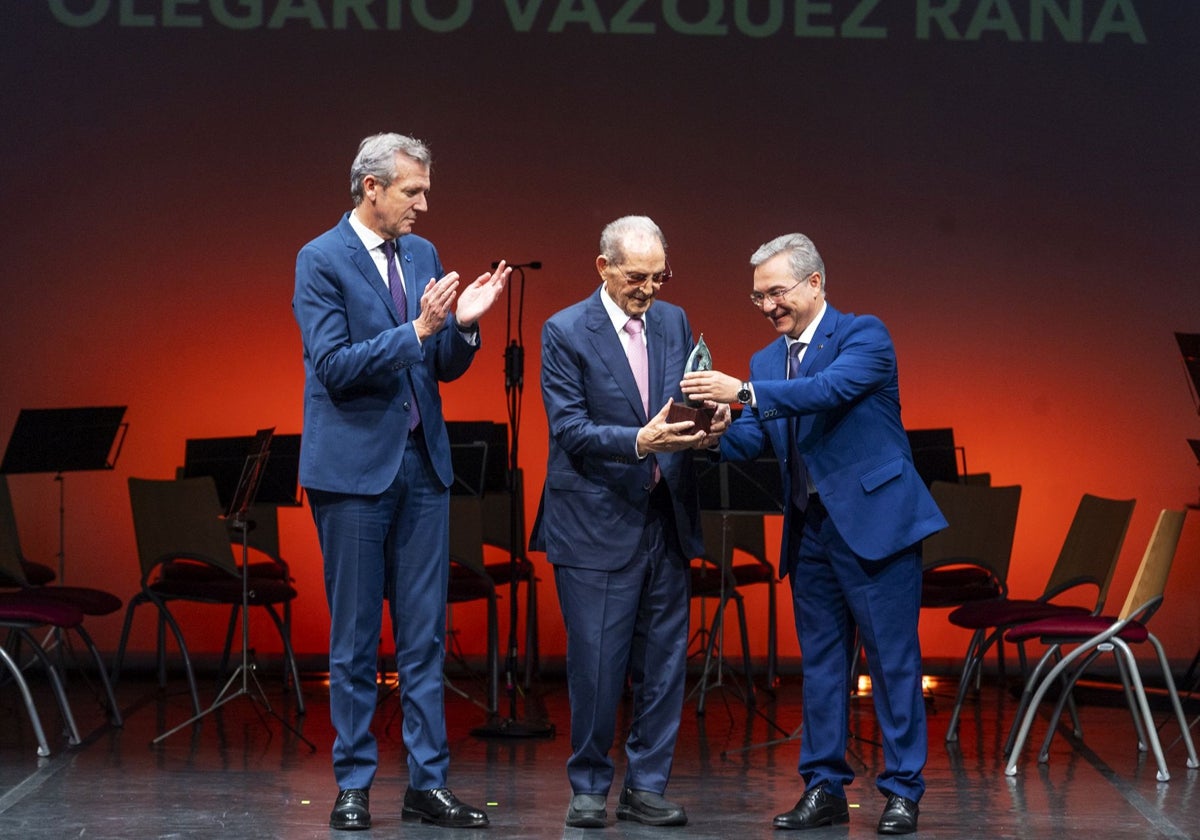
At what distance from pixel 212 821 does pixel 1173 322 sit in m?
5.23

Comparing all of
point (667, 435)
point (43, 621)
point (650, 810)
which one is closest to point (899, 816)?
point (650, 810)

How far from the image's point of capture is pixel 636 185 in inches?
303

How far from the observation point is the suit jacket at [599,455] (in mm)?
4180

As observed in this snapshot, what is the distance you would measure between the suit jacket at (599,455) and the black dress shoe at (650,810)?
2.08ft

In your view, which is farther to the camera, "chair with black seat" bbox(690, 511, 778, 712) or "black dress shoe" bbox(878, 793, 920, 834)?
"chair with black seat" bbox(690, 511, 778, 712)

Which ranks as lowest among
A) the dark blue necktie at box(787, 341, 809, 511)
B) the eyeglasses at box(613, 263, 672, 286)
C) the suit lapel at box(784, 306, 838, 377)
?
the dark blue necktie at box(787, 341, 809, 511)

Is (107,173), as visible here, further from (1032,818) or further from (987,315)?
(1032,818)

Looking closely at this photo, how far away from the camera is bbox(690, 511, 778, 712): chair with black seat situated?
676cm

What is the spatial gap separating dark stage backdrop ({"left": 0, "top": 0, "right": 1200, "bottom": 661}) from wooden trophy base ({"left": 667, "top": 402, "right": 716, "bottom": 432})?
375cm

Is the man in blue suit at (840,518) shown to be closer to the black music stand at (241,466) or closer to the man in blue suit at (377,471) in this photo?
the man in blue suit at (377,471)

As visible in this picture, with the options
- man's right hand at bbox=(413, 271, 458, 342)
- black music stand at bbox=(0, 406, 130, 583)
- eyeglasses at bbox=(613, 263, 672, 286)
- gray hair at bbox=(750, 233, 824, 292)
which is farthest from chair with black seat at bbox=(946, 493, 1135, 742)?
black music stand at bbox=(0, 406, 130, 583)

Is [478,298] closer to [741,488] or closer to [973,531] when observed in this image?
[741,488]

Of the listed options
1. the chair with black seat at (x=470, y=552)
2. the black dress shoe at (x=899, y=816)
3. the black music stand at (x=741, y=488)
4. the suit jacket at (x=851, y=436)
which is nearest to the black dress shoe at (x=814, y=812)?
the black dress shoe at (x=899, y=816)

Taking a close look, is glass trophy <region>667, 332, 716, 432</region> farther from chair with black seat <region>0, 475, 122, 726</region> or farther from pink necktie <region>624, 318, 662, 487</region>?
chair with black seat <region>0, 475, 122, 726</region>
